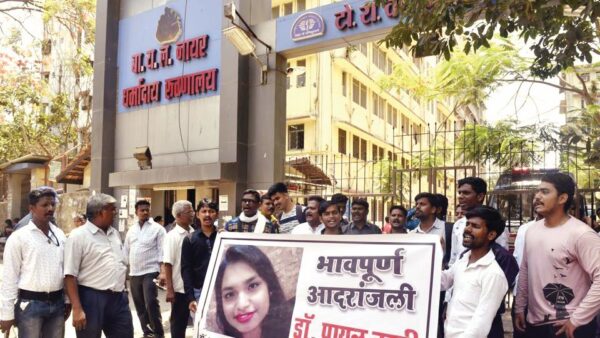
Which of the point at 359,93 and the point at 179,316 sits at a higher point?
the point at 359,93

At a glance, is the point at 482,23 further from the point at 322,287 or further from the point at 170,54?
the point at 170,54

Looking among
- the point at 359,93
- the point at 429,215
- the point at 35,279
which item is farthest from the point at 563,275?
the point at 359,93

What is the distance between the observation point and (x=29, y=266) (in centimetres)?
438

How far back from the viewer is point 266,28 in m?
10.9

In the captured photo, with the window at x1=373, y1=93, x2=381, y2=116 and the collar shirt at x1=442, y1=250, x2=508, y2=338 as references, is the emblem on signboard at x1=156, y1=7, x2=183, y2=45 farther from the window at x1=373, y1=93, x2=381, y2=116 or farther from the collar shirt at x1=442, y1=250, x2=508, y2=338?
the window at x1=373, y1=93, x2=381, y2=116

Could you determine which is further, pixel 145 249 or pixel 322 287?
pixel 145 249

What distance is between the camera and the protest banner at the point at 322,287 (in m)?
3.25

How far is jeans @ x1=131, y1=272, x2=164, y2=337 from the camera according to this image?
6.99 m

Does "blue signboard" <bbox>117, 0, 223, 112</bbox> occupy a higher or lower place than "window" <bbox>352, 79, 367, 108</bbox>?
lower

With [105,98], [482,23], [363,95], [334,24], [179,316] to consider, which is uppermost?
[363,95]

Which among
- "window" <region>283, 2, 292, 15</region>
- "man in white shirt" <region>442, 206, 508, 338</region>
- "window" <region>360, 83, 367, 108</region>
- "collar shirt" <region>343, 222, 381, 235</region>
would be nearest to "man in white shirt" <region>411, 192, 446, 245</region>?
"collar shirt" <region>343, 222, 381, 235</region>

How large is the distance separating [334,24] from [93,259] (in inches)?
269

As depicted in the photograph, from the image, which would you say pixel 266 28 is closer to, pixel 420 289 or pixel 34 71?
pixel 420 289

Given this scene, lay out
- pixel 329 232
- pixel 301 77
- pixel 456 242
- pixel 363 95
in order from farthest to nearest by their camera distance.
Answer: pixel 363 95 < pixel 301 77 < pixel 329 232 < pixel 456 242
